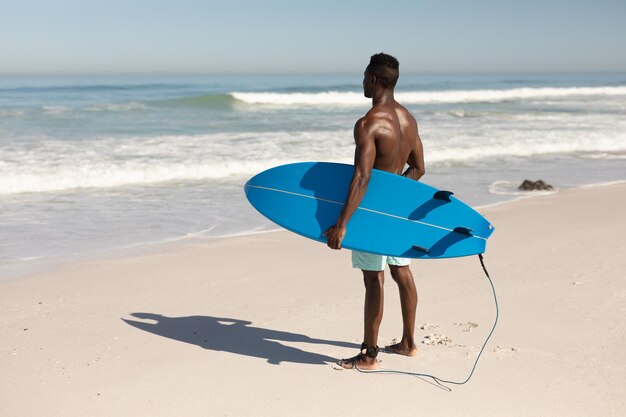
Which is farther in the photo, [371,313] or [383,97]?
[371,313]

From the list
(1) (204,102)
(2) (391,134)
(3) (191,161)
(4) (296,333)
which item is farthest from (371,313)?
(1) (204,102)

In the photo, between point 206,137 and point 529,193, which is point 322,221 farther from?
point 206,137

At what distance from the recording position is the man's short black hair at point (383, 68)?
328 centimetres

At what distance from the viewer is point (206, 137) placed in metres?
15.0

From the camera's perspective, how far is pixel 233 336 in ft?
13.2

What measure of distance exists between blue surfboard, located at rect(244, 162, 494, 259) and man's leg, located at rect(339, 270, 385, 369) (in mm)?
195

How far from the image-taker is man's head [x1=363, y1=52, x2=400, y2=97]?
3.28m

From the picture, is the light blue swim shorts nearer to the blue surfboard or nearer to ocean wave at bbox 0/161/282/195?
the blue surfboard

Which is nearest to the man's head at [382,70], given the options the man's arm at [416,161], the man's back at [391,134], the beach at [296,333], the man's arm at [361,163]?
the man's back at [391,134]

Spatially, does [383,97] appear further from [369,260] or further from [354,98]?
[354,98]

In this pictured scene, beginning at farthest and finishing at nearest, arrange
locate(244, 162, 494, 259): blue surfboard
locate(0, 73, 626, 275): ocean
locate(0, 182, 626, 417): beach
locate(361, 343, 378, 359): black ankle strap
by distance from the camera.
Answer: locate(0, 73, 626, 275): ocean → locate(361, 343, 378, 359): black ankle strap → locate(244, 162, 494, 259): blue surfboard → locate(0, 182, 626, 417): beach

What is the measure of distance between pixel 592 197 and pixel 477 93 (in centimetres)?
3240

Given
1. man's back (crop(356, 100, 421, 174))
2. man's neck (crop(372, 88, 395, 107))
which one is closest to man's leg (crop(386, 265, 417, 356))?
man's back (crop(356, 100, 421, 174))

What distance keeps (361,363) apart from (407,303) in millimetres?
394
